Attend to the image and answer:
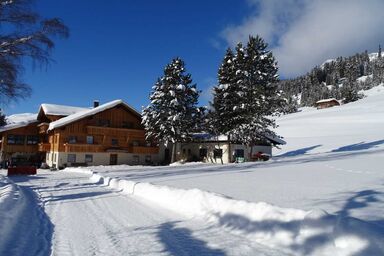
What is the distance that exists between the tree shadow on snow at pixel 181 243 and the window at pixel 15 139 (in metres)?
44.8

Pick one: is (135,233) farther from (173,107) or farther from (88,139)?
(88,139)

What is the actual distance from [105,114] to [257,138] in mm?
20595

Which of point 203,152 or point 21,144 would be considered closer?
point 203,152

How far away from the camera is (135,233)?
25.6ft

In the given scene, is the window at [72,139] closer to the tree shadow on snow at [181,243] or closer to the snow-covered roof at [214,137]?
the snow-covered roof at [214,137]

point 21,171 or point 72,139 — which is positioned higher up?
point 72,139

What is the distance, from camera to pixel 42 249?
651 centimetres

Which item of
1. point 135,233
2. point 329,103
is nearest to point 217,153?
point 135,233

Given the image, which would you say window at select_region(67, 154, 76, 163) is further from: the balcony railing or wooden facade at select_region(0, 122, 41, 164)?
wooden facade at select_region(0, 122, 41, 164)

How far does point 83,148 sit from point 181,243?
127 ft

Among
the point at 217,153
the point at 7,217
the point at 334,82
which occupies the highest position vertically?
the point at 334,82

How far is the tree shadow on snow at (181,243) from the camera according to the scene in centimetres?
629

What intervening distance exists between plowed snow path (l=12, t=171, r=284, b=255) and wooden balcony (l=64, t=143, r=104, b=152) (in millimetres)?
31766

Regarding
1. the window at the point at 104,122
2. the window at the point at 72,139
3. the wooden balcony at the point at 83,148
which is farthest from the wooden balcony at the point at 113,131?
the window at the point at 72,139
